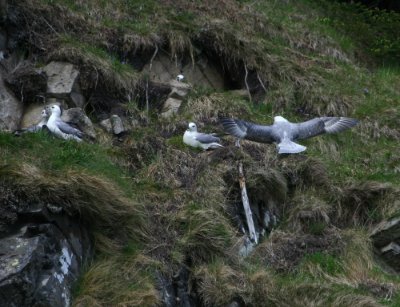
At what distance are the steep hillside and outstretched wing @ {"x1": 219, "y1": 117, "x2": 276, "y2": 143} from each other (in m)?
0.16

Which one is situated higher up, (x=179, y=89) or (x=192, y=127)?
(x=192, y=127)

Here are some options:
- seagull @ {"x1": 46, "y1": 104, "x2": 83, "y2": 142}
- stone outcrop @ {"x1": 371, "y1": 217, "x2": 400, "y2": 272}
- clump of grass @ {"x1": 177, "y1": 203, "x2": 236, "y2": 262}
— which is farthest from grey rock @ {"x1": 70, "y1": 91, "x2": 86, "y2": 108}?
stone outcrop @ {"x1": 371, "y1": 217, "x2": 400, "y2": 272}

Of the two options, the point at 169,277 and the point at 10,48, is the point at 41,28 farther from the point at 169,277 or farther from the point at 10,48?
the point at 169,277

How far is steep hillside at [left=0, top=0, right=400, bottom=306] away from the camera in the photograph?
6902mm

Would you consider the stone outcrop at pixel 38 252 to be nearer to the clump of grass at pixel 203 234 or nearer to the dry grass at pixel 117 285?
the dry grass at pixel 117 285

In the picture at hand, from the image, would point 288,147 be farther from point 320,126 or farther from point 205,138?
point 205,138

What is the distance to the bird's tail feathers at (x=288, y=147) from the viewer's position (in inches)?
353

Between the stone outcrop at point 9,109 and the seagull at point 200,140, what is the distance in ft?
5.99

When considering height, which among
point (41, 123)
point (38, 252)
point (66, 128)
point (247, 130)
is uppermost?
point (38, 252)

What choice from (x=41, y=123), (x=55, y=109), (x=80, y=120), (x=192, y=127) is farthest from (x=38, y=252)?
(x=192, y=127)

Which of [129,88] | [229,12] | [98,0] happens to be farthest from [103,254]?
[229,12]

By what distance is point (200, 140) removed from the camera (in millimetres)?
9008

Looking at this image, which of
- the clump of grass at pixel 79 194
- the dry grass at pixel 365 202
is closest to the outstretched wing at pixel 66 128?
the clump of grass at pixel 79 194

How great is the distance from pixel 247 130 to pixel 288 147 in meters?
0.49
